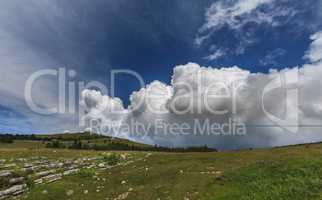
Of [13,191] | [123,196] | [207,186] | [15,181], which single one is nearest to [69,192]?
[123,196]

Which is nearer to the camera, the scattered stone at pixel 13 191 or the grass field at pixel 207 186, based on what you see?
the grass field at pixel 207 186

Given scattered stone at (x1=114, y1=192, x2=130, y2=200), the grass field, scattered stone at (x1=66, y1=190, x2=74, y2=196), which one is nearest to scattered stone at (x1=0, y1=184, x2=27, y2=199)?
the grass field

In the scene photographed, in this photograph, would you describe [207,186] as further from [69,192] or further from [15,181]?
[15,181]

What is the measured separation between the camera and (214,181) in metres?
26.0

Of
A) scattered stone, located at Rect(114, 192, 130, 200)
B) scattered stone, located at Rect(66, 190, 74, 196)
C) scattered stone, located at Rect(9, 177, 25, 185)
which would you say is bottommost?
scattered stone, located at Rect(9, 177, 25, 185)

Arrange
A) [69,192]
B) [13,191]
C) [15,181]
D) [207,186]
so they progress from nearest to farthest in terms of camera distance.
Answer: [207,186] → [69,192] → [13,191] → [15,181]

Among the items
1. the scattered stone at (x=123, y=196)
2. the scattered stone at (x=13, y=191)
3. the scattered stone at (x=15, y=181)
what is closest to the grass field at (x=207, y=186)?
the scattered stone at (x=123, y=196)

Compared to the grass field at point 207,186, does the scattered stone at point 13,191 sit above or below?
below

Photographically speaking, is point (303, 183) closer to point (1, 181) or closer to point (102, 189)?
point (102, 189)

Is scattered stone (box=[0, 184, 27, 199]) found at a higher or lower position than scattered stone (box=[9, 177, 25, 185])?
higher

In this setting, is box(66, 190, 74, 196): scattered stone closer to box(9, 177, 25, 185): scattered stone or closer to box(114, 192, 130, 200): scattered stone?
box(114, 192, 130, 200): scattered stone

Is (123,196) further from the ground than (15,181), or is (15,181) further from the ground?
(123,196)

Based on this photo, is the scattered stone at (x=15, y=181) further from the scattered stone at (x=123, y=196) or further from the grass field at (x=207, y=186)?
the scattered stone at (x=123, y=196)

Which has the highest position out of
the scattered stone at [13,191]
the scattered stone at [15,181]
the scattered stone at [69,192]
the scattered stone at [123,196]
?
the scattered stone at [123,196]
